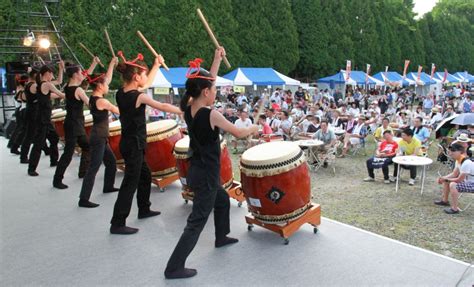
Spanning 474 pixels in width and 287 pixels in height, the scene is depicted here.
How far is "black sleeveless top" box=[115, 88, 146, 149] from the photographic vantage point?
12.4 feet

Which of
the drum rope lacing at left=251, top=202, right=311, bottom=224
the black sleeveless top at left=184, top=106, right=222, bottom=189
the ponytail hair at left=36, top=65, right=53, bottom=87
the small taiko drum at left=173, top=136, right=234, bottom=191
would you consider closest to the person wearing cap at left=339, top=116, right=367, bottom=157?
the small taiko drum at left=173, top=136, right=234, bottom=191

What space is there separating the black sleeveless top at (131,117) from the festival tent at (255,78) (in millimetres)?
15736

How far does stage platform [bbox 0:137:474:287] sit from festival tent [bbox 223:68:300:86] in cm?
1544

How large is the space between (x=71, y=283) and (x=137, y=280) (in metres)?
0.47

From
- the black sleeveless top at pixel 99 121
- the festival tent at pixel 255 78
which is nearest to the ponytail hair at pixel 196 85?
the black sleeveless top at pixel 99 121

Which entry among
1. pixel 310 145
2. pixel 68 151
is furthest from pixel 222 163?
pixel 310 145

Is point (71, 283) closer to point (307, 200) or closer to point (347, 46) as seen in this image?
point (307, 200)

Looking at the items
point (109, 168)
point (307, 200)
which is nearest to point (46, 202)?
point (109, 168)

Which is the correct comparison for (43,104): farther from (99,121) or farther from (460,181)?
(460,181)

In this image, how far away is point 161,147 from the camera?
538cm

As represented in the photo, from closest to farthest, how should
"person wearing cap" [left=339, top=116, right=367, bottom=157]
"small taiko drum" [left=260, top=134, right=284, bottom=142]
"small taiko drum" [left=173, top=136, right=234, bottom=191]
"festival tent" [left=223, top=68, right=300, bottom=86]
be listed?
"small taiko drum" [left=173, top=136, right=234, bottom=191], "small taiko drum" [left=260, top=134, right=284, bottom=142], "person wearing cap" [left=339, top=116, right=367, bottom=157], "festival tent" [left=223, top=68, right=300, bottom=86]

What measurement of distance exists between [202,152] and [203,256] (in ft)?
3.11

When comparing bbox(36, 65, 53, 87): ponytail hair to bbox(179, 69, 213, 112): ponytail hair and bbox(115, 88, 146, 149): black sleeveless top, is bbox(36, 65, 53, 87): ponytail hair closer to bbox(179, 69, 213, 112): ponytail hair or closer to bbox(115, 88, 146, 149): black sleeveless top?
bbox(115, 88, 146, 149): black sleeveless top

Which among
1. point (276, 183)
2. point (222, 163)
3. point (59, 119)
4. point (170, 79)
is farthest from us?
point (170, 79)
